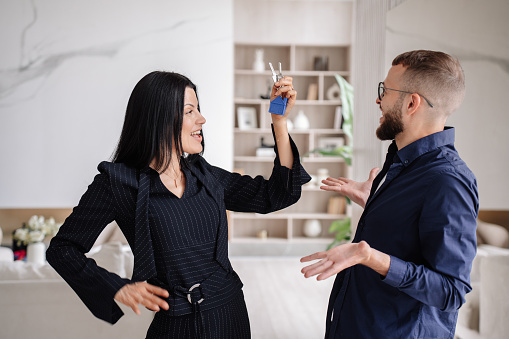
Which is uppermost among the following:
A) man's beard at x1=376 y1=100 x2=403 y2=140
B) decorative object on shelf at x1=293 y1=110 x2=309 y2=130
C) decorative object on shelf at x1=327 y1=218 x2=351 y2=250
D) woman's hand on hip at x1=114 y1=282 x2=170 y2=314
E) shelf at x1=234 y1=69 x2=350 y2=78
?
shelf at x1=234 y1=69 x2=350 y2=78

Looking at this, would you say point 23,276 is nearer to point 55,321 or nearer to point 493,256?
point 55,321

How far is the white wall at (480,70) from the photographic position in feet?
7.28

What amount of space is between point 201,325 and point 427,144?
80cm

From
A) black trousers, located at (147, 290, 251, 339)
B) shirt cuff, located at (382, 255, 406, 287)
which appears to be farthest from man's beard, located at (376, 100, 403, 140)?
black trousers, located at (147, 290, 251, 339)

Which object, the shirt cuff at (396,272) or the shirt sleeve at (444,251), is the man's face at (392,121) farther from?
the shirt cuff at (396,272)

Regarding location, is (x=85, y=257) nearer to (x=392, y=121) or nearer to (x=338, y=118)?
(x=392, y=121)

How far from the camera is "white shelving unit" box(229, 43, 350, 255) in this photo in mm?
6520

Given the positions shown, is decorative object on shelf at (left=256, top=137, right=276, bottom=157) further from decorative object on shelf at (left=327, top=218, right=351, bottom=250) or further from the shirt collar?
the shirt collar

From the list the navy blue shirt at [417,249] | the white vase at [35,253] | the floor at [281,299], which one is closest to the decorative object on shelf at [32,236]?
the white vase at [35,253]

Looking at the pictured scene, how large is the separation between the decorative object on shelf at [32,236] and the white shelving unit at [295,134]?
8.89 ft

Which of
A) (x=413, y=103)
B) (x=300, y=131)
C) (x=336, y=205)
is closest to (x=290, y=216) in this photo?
(x=336, y=205)

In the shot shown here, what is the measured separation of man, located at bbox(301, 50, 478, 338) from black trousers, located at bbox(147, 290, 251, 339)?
30cm

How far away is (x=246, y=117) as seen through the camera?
6477 millimetres

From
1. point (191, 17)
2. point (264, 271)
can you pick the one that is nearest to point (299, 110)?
point (264, 271)
